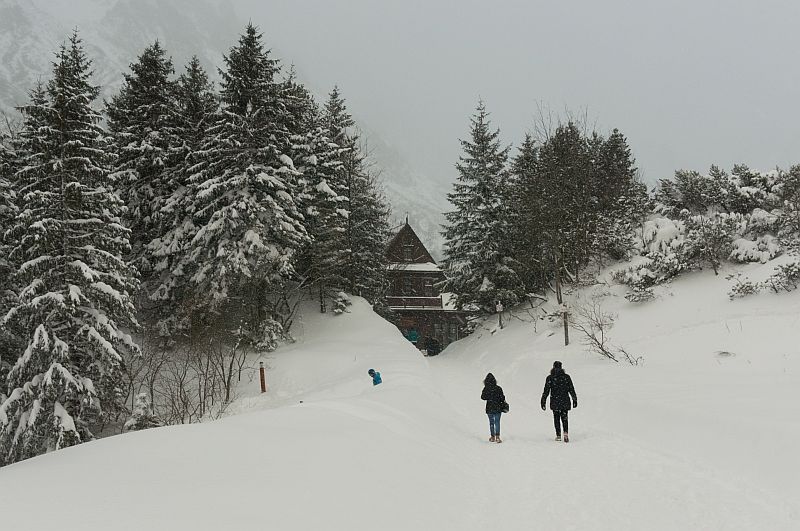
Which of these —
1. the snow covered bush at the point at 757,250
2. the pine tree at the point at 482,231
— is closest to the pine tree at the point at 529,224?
the pine tree at the point at 482,231

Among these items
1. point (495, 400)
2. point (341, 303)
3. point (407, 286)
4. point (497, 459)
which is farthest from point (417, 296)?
point (497, 459)

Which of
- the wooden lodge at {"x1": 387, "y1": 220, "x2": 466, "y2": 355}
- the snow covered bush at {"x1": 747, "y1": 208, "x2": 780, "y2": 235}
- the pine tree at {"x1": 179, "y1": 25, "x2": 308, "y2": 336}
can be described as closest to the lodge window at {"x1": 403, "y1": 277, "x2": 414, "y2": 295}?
the wooden lodge at {"x1": 387, "y1": 220, "x2": 466, "y2": 355}

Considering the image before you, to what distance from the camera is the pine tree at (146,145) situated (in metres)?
23.9

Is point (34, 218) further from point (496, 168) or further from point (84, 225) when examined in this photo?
point (496, 168)

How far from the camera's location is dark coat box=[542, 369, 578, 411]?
10.6 metres

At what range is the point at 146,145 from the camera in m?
23.3

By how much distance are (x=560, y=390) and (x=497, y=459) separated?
93.3 inches

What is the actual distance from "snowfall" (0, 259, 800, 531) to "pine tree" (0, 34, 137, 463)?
7237mm

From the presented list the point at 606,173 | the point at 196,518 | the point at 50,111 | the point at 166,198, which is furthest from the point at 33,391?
the point at 606,173

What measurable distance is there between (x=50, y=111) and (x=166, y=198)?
331 inches

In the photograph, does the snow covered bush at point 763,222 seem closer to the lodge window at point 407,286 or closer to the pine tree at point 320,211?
the pine tree at point 320,211

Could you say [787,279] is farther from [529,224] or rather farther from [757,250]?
[529,224]

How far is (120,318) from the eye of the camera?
56.9 feet

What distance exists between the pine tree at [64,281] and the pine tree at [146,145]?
21.5 feet
